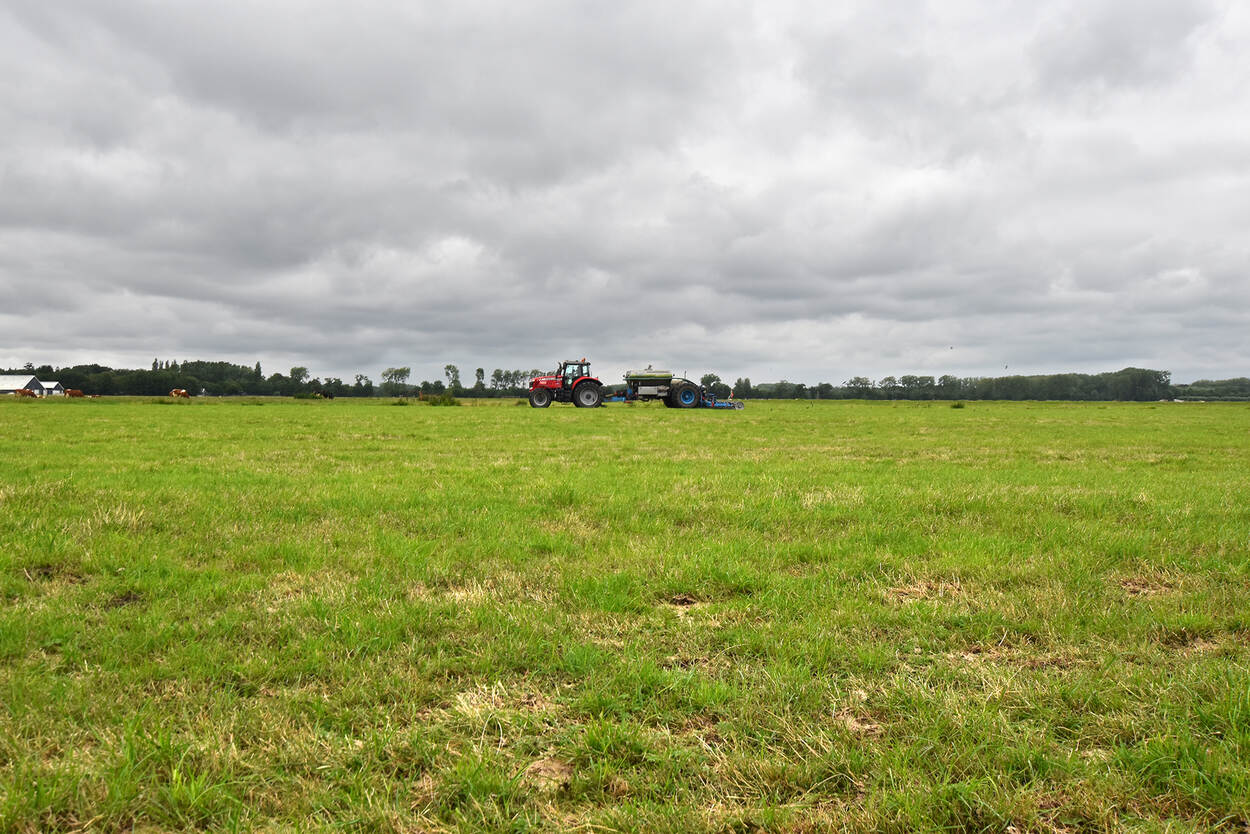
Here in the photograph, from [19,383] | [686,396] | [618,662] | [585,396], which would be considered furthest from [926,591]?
[19,383]

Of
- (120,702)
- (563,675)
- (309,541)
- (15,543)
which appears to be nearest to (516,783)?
(563,675)

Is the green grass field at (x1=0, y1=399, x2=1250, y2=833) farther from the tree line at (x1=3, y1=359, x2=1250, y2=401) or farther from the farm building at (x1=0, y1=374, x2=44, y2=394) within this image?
the farm building at (x1=0, y1=374, x2=44, y2=394)

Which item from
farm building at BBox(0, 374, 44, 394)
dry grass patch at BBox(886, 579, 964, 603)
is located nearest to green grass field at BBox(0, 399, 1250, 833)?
dry grass patch at BBox(886, 579, 964, 603)

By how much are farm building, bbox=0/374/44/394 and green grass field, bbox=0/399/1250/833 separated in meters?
188

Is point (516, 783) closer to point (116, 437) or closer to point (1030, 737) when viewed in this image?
point (1030, 737)

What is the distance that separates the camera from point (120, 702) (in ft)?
12.5

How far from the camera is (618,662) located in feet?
14.5

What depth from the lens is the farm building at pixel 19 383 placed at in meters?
146

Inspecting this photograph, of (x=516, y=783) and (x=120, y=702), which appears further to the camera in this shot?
(x=120, y=702)

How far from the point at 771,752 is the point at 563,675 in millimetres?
1487

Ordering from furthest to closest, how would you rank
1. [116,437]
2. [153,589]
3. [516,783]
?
[116,437], [153,589], [516,783]

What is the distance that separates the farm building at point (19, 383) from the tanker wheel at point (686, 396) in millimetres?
164780

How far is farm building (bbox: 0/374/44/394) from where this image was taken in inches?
5758

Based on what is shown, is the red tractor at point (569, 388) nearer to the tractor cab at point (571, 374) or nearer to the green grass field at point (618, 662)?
the tractor cab at point (571, 374)
